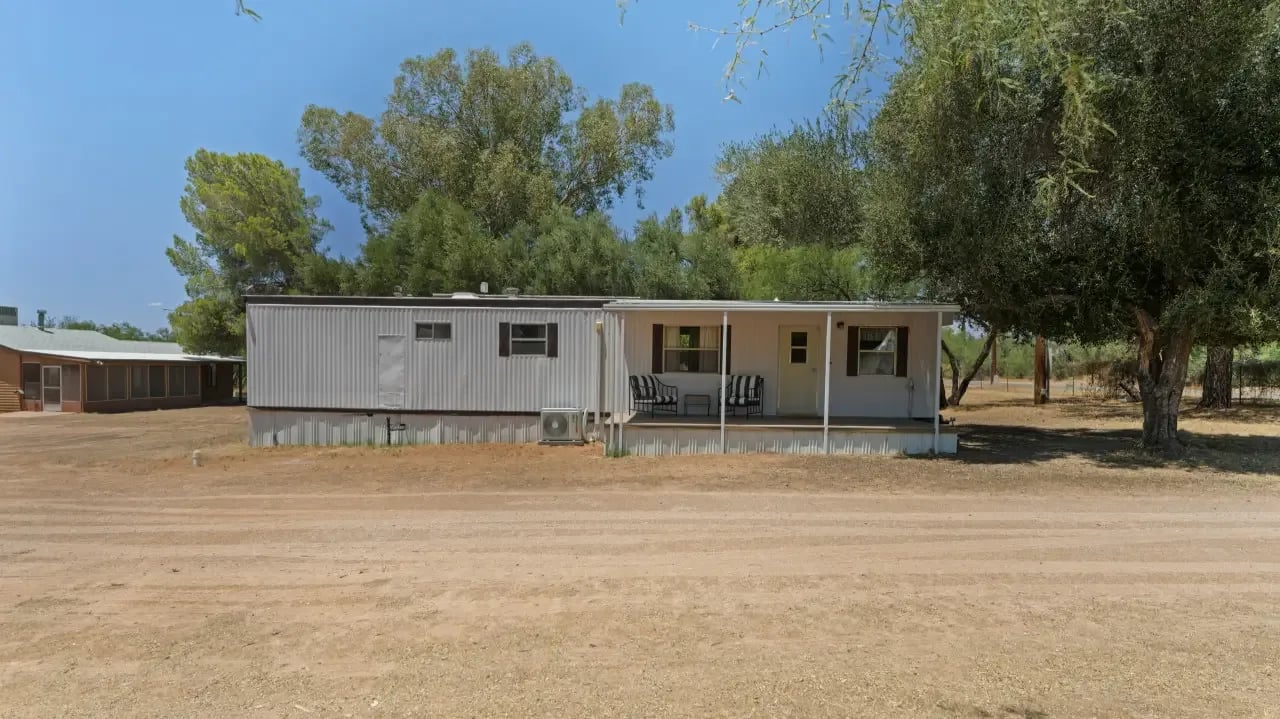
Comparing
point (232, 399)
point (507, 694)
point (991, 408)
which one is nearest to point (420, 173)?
point (232, 399)

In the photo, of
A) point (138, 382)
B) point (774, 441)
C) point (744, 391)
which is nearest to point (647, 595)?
point (774, 441)

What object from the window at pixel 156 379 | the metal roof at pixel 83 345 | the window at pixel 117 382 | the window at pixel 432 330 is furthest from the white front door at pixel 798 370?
the window at pixel 156 379

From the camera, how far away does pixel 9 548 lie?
649 centimetres

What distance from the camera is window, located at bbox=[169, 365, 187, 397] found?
3128 centimetres

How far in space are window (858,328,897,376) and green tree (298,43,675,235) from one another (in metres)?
13.2

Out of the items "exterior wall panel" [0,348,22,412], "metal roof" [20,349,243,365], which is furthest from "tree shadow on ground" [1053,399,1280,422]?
"exterior wall panel" [0,348,22,412]

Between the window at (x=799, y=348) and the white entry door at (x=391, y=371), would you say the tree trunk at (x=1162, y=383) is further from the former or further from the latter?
the white entry door at (x=391, y=371)

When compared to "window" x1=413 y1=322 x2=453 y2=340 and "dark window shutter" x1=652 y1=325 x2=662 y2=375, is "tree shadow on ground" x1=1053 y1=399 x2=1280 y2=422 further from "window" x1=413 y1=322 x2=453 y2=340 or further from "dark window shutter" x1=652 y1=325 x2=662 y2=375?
"window" x1=413 y1=322 x2=453 y2=340

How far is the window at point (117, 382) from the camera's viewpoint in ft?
90.7

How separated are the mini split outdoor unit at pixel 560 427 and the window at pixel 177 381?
25347 mm

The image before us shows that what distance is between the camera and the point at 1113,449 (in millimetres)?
13078

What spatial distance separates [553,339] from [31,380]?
24.5 meters

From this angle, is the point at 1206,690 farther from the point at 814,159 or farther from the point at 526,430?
the point at 814,159

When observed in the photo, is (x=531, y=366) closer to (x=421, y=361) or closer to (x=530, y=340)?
(x=530, y=340)
